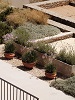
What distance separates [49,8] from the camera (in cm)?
1950

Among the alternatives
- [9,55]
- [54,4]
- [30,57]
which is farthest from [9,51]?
[54,4]

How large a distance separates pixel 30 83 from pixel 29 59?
1.21 meters

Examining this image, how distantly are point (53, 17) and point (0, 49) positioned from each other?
3.90m

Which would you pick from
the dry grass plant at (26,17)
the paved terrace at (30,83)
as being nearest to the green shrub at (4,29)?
the dry grass plant at (26,17)

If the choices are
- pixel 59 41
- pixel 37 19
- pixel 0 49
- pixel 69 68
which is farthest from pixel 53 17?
pixel 69 68

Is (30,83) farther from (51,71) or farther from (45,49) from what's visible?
(45,49)

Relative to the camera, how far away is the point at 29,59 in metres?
12.2

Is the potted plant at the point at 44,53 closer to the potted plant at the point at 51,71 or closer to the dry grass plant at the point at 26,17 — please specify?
the potted plant at the point at 51,71

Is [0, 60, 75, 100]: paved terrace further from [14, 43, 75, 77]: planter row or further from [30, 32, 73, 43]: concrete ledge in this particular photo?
[30, 32, 73, 43]: concrete ledge

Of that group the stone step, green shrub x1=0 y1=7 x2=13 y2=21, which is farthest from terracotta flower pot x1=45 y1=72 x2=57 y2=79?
green shrub x1=0 y1=7 x2=13 y2=21

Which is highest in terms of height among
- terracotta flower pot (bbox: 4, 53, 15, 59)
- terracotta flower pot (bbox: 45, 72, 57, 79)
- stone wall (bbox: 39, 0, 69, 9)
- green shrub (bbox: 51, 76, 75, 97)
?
green shrub (bbox: 51, 76, 75, 97)

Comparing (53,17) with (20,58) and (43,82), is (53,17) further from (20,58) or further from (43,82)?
(43,82)

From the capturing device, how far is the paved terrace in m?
10.4

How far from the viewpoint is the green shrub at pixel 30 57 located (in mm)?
12219
